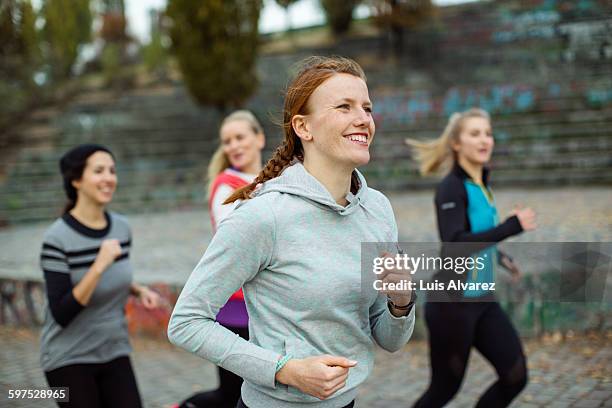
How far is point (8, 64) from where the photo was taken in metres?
18.5

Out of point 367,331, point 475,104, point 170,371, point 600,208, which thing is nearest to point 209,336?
point 367,331

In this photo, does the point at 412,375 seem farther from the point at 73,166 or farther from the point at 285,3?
the point at 285,3

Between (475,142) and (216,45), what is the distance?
545 inches

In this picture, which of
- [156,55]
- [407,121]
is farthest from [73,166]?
[156,55]

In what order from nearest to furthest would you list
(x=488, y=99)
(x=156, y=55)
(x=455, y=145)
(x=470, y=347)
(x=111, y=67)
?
A: (x=470, y=347) < (x=455, y=145) < (x=488, y=99) < (x=111, y=67) < (x=156, y=55)

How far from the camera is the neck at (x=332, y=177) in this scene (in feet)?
7.16

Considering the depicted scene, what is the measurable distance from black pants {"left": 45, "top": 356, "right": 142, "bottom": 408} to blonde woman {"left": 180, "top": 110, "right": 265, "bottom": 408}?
21.2 inches

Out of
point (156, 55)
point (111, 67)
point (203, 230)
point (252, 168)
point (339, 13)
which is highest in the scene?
point (339, 13)

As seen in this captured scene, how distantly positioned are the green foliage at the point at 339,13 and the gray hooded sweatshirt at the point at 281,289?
23109mm

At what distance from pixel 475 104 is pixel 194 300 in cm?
1647

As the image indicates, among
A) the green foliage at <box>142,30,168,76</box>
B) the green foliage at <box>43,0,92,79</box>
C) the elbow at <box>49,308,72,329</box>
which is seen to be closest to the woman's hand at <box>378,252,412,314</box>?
the elbow at <box>49,308,72,329</box>

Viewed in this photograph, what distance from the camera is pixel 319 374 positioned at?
6.06ft

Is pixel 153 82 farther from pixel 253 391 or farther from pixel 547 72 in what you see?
pixel 253 391

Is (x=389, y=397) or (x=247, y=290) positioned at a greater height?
(x=247, y=290)
